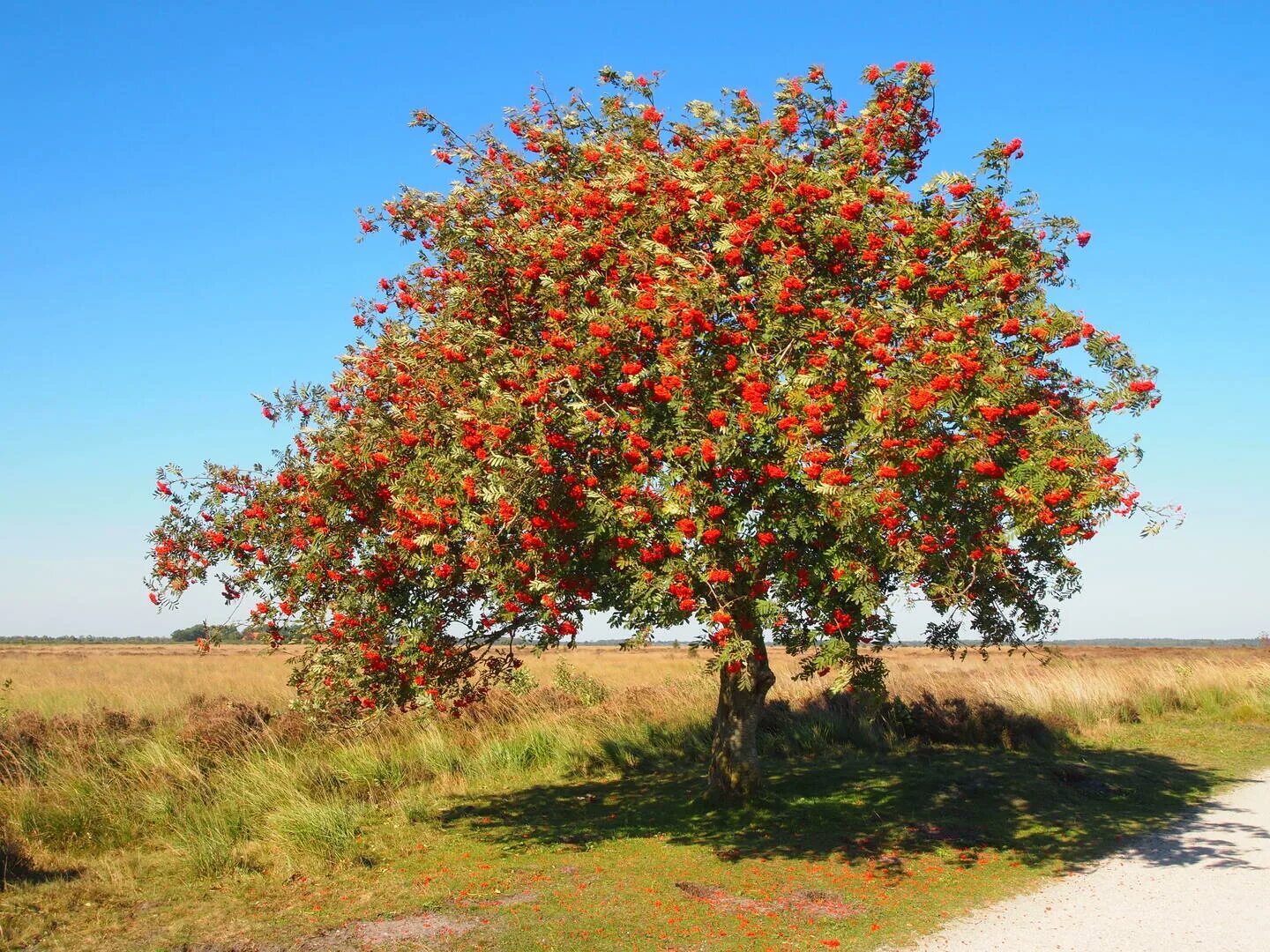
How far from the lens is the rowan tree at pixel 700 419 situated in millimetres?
8289

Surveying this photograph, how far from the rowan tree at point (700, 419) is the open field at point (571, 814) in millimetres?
2272

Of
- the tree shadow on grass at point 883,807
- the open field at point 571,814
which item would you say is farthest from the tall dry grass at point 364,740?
the tree shadow on grass at point 883,807

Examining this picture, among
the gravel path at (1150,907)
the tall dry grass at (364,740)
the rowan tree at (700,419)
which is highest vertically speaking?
the rowan tree at (700,419)

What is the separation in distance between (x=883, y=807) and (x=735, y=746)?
2.33 meters

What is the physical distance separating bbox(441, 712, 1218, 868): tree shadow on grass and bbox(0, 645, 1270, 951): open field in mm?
58

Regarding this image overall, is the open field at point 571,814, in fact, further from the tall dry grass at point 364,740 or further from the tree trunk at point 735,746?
the tree trunk at point 735,746

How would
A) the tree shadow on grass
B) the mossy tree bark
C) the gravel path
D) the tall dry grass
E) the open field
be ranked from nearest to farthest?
1. the gravel path
2. the open field
3. the tree shadow on grass
4. the tall dry grass
5. the mossy tree bark

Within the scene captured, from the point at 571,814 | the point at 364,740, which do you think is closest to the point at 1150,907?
the point at 571,814

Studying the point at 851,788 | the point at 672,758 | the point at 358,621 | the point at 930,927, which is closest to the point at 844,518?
the point at 930,927

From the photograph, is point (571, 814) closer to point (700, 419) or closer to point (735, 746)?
point (735, 746)

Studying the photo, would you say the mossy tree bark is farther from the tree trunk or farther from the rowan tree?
the rowan tree

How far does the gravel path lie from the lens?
8.10m

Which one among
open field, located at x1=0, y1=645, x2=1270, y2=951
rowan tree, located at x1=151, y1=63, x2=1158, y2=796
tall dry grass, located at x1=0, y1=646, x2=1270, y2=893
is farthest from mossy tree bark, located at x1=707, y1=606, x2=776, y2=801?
rowan tree, located at x1=151, y1=63, x2=1158, y2=796

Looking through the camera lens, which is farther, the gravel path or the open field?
the open field
